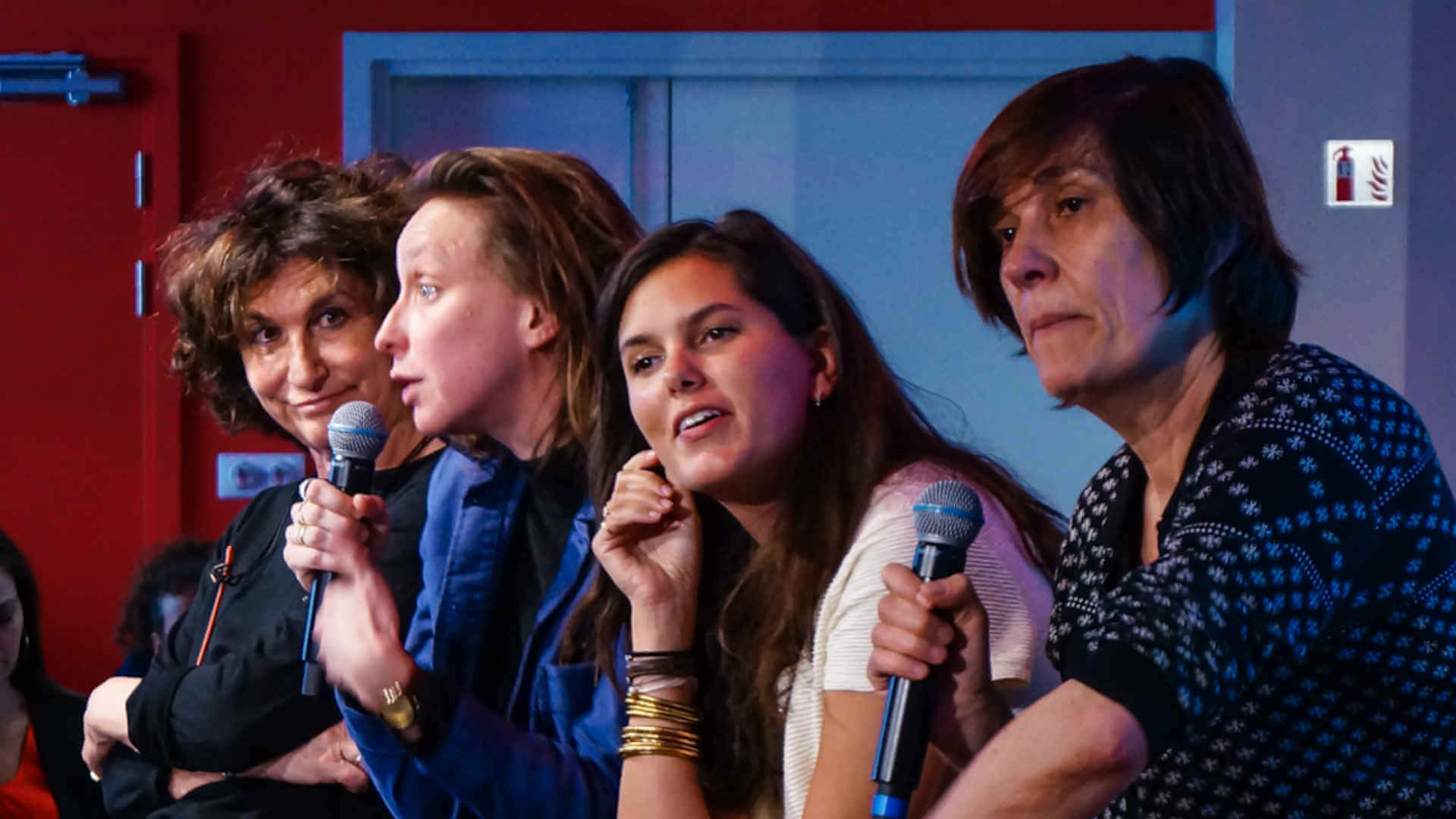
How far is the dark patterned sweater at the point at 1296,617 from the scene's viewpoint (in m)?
1.18

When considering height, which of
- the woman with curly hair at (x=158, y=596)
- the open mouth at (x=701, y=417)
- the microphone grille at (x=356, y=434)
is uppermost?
the open mouth at (x=701, y=417)

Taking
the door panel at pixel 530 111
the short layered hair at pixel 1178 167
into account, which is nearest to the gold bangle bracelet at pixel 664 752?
the short layered hair at pixel 1178 167

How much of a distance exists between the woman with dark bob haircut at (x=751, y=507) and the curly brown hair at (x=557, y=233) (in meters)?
0.22

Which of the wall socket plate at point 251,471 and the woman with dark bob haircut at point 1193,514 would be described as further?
the wall socket plate at point 251,471

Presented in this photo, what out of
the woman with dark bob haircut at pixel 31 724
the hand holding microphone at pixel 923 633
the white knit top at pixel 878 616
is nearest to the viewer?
the hand holding microphone at pixel 923 633

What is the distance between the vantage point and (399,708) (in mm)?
1913

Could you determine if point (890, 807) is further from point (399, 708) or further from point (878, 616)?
point (399, 708)

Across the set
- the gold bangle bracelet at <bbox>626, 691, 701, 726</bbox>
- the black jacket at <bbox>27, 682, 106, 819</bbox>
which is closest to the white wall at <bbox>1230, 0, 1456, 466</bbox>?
the gold bangle bracelet at <bbox>626, 691, 701, 726</bbox>

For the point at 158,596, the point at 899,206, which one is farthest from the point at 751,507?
the point at 899,206

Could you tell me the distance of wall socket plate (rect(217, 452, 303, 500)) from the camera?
444cm

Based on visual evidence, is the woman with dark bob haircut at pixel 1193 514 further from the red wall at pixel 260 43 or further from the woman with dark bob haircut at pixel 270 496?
the red wall at pixel 260 43

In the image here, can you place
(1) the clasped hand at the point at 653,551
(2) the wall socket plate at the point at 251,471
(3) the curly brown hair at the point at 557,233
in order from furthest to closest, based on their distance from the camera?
(2) the wall socket plate at the point at 251,471
(3) the curly brown hair at the point at 557,233
(1) the clasped hand at the point at 653,551

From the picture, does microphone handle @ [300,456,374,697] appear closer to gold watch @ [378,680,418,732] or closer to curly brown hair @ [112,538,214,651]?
gold watch @ [378,680,418,732]

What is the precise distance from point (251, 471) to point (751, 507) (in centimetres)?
295
